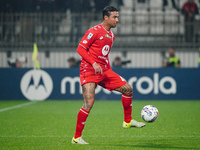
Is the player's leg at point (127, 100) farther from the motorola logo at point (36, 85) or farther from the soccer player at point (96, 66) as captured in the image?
the motorola logo at point (36, 85)

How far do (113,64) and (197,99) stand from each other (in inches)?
140

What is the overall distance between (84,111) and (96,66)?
733 millimetres

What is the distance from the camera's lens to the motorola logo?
1360 centimetres

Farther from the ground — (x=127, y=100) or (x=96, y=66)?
(x=96, y=66)

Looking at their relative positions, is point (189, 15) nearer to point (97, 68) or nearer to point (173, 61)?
point (173, 61)

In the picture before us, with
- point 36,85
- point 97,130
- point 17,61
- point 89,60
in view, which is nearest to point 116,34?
point 17,61

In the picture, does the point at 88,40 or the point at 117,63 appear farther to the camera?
the point at 117,63

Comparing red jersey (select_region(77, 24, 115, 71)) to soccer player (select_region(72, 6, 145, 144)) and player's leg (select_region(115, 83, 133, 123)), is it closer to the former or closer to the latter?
soccer player (select_region(72, 6, 145, 144))

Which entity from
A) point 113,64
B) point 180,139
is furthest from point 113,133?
point 113,64

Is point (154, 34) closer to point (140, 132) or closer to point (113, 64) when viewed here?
point (113, 64)

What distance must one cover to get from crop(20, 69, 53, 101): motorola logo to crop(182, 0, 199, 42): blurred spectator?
23.1 ft

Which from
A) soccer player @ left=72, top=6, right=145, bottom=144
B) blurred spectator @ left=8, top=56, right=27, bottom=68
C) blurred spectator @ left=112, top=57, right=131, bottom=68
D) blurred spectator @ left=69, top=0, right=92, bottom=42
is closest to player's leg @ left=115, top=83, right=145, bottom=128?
soccer player @ left=72, top=6, right=145, bottom=144

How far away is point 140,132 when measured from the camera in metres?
7.00

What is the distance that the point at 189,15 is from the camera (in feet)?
55.7
